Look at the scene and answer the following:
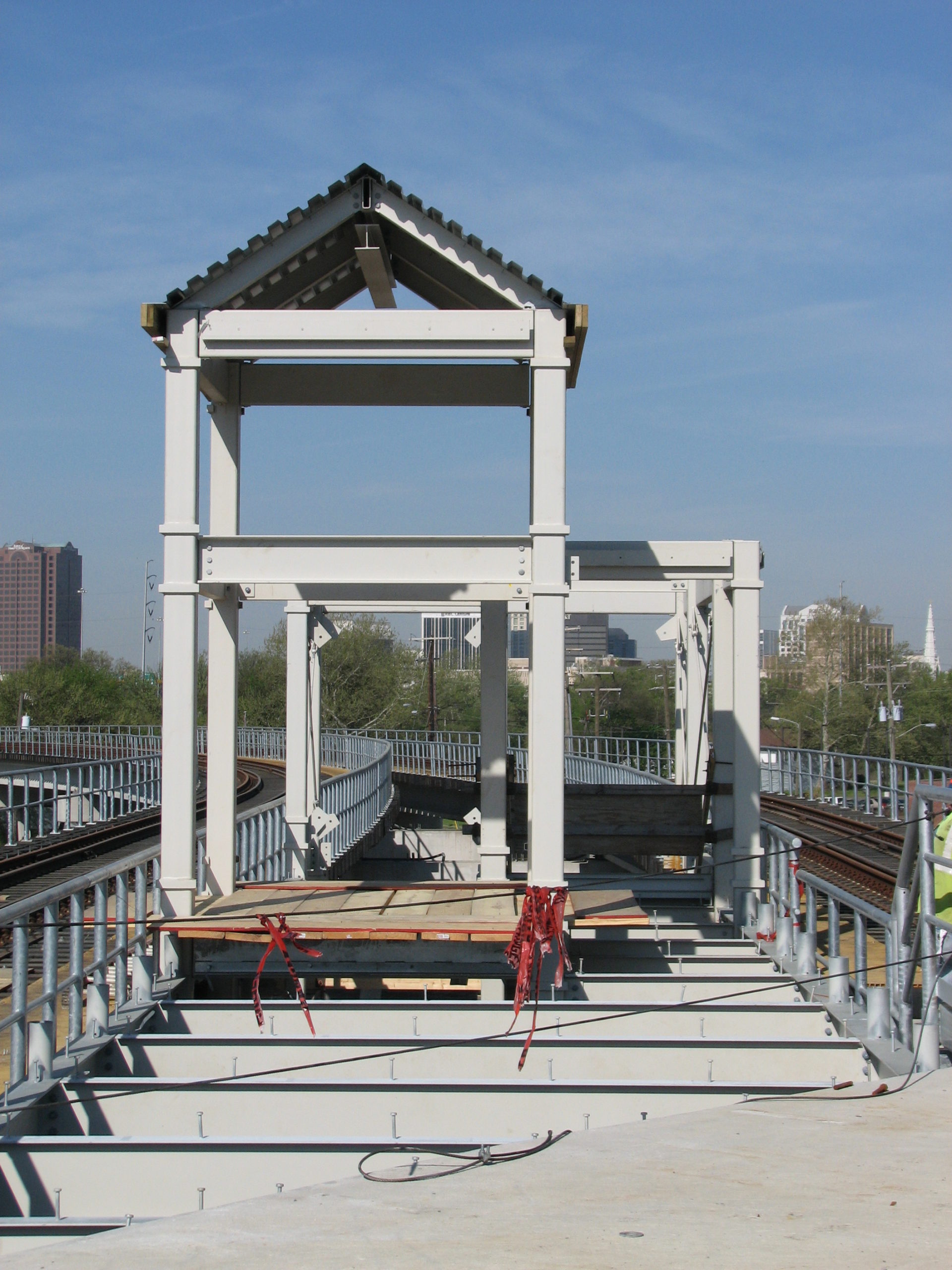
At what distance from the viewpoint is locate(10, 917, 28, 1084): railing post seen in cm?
568

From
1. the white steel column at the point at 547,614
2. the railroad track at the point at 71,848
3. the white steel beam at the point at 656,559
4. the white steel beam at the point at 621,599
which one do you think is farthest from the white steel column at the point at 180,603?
the white steel beam at the point at 621,599

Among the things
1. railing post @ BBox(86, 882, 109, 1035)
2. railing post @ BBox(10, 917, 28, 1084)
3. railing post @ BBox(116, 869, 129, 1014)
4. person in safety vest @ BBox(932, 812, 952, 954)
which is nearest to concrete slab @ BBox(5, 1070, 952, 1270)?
person in safety vest @ BBox(932, 812, 952, 954)

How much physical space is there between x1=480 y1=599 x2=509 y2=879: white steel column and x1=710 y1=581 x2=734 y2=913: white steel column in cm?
207

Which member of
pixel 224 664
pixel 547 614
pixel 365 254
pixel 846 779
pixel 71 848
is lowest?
pixel 71 848

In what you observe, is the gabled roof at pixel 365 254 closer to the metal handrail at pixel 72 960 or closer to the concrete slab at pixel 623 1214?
the metal handrail at pixel 72 960

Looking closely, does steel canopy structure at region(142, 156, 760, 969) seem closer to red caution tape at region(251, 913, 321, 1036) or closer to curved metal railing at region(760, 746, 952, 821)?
red caution tape at region(251, 913, 321, 1036)

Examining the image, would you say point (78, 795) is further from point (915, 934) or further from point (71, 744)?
point (71, 744)

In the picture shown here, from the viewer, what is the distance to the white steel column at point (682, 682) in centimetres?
1562

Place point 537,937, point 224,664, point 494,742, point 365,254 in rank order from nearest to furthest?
point 537,937, point 365,254, point 224,664, point 494,742

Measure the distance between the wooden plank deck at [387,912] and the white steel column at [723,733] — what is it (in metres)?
2.11

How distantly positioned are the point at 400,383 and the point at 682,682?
896cm

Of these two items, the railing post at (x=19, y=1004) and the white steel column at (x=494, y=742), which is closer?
the railing post at (x=19, y=1004)

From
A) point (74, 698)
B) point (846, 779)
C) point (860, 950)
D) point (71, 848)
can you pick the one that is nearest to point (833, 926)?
point (860, 950)

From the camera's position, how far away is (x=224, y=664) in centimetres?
986
